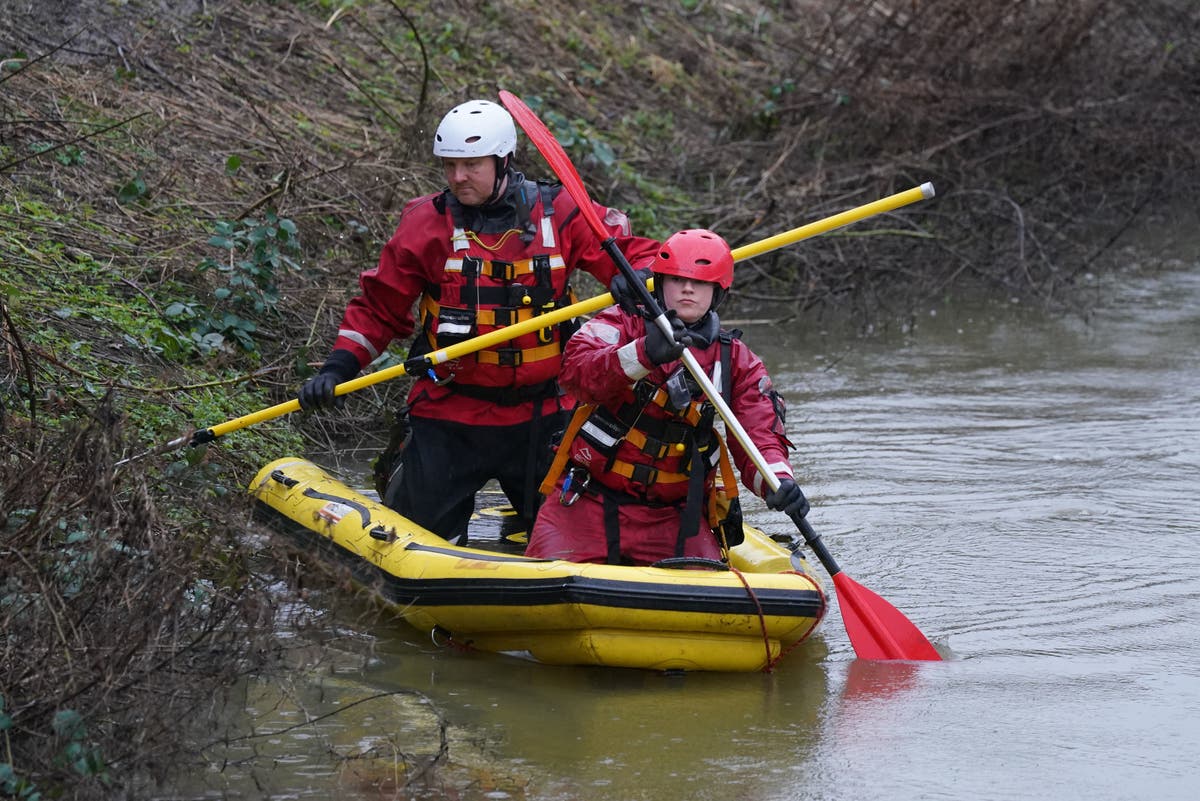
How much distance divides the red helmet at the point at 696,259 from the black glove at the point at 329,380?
131cm

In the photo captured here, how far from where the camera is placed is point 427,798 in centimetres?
367

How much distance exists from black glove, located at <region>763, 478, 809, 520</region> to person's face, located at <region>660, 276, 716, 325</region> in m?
0.57

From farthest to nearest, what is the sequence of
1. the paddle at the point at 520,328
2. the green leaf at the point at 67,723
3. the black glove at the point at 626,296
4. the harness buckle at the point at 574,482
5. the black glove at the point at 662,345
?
the paddle at the point at 520,328 < the harness buckle at the point at 574,482 < the black glove at the point at 626,296 < the black glove at the point at 662,345 < the green leaf at the point at 67,723

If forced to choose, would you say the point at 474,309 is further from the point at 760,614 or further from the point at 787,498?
the point at 760,614

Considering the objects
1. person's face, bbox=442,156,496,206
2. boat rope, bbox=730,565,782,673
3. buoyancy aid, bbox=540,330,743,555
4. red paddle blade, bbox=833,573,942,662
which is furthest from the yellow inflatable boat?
person's face, bbox=442,156,496,206

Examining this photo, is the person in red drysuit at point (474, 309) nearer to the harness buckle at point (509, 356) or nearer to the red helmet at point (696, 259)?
the harness buckle at point (509, 356)

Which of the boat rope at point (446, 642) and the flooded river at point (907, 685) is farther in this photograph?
the boat rope at point (446, 642)

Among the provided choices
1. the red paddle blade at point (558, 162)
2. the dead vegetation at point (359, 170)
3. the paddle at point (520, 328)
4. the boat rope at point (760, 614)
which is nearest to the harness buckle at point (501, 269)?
the paddle at point (520, 328)

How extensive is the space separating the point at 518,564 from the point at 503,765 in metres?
0.80

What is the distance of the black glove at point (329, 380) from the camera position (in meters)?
5.29

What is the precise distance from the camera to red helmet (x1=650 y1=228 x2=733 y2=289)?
4.58m

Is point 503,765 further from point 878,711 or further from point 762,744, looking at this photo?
point 878,711

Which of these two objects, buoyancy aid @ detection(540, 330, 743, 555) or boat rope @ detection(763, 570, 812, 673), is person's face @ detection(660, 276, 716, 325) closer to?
buoyancy aid @ detection(540, 330, 743, 555)

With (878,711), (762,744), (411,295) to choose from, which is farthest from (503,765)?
(411,295)
